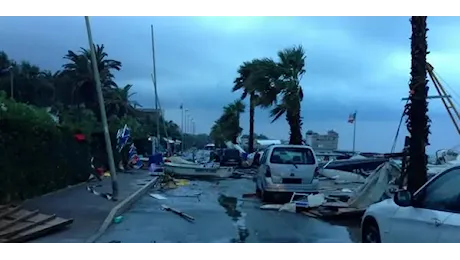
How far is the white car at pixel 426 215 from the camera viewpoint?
225 inches

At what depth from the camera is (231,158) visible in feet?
145

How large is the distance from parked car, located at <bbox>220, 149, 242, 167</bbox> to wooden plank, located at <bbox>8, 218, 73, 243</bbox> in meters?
33.1

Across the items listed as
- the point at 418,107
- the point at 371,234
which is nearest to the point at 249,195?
the point at 418,107

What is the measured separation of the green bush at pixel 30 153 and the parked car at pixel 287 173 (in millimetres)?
6562

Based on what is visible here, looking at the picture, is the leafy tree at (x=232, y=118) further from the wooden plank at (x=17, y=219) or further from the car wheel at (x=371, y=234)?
the car wheel at (x=371, y=234)

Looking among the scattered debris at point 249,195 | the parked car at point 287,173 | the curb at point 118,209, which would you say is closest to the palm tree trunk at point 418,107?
the parked car at point 287,173

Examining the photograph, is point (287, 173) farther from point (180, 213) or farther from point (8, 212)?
point (8, 212)

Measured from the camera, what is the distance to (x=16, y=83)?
60656mm

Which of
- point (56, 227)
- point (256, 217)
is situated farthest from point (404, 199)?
point (256, 217)

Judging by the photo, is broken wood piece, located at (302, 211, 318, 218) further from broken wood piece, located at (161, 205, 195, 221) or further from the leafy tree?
the leafy tree

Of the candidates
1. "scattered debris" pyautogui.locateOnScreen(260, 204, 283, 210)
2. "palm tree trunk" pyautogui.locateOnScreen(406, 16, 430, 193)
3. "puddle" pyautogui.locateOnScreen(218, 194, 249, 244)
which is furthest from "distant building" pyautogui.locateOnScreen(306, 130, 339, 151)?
"palm tree trunk" pyautogui.locateOnScreen(406, 16, 430, 193)
